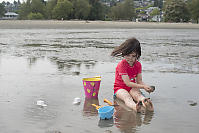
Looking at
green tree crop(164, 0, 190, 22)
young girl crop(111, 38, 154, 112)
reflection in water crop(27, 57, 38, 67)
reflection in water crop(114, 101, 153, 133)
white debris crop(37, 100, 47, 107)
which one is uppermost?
green tree crop(164, 0, 190, 22)

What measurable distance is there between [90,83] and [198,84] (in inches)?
86.3

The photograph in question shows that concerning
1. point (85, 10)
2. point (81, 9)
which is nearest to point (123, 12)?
point (85, 10)

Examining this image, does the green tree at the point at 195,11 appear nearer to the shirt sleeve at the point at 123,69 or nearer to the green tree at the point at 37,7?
the green tree at the point at 37,7

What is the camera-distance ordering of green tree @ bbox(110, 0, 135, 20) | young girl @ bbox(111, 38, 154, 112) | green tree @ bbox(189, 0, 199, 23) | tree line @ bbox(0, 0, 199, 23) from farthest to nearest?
green tree @ bbox(110, 0, 135, 20) → tree line @ bbox(0, 0, 199, 23) → green tree @ bbox(189, 0, 199, 23) → young girl @ bbox(111, 38, 154, 112)

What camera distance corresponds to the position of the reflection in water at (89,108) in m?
4.01

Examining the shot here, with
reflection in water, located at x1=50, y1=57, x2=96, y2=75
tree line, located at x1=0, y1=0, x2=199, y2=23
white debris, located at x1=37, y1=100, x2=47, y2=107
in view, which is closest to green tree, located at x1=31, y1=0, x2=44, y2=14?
tree line, located at x1=0, y1=0, x2=199, y2=23

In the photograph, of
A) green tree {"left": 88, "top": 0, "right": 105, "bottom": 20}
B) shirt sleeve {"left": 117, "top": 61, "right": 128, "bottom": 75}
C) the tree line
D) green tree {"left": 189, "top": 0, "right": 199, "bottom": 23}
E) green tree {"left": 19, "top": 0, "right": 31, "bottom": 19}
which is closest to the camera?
shirt sleeve {"left": 117, "top": 61, "right": 128, "bottom": 75}

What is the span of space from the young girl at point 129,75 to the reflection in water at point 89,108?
0.37 m

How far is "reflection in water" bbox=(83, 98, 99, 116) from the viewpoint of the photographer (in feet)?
13.2

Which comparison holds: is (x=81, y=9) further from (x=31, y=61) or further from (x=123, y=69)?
(x=123, y=69)

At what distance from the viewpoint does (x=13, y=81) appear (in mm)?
5805

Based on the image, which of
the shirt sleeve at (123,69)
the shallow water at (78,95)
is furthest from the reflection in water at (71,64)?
the shirt sleeve at (123,69)

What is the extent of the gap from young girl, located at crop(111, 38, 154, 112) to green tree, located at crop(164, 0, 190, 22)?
64.5 m

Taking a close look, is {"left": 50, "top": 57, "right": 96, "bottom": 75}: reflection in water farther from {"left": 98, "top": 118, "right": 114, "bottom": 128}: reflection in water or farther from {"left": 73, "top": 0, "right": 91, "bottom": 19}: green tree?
{"left": 73, "top": 0, "right": 91, "bottom": 19}: green tree
